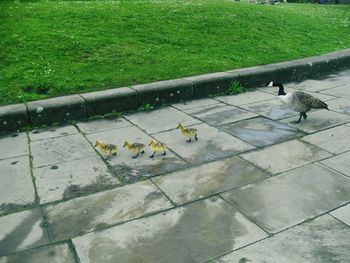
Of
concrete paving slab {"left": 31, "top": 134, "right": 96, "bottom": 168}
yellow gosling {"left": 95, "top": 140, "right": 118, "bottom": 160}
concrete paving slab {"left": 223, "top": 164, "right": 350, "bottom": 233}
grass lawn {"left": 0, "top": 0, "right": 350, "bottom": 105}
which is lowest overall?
concrete paving slab {"left": 31, "top": 134, "right": 96, "bottom": 168}

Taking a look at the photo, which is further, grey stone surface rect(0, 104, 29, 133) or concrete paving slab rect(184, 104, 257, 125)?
concrete paving slab rect(184, 104, 257, 125)

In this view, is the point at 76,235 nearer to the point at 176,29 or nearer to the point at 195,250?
the point at 195,250

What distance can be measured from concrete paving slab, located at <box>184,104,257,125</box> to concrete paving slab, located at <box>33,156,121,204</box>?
94.1 inches

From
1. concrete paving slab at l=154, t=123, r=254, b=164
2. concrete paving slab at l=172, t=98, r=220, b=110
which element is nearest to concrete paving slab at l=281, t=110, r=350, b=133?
concrete paving slab at l=154, t=123, r=254, b=164

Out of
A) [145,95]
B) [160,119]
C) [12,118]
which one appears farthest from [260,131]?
[12,118]

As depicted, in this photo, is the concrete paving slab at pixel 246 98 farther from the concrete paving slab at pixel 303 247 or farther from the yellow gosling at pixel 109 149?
the concrete paving slab at pixel 303 247

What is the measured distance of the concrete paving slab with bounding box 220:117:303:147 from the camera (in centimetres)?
611

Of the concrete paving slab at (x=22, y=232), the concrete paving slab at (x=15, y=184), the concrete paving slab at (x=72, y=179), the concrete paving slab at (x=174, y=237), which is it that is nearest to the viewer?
the concrete paving slab at (x=174, y=237)

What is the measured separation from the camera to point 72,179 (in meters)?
5.04

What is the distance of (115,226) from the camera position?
4.03 metres

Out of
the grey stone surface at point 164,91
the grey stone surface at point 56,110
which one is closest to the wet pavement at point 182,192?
the grey stone surface at point 56,110

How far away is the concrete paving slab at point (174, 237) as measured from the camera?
3.58 metres

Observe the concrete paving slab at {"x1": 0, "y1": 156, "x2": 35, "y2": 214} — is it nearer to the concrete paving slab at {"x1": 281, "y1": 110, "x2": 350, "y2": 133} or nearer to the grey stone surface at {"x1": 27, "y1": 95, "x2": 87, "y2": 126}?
the grey stone surface at {"x1": 27, "y1": 95, "x2": 87, "y2": 126}

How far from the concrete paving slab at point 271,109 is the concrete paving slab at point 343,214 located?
308 cm
